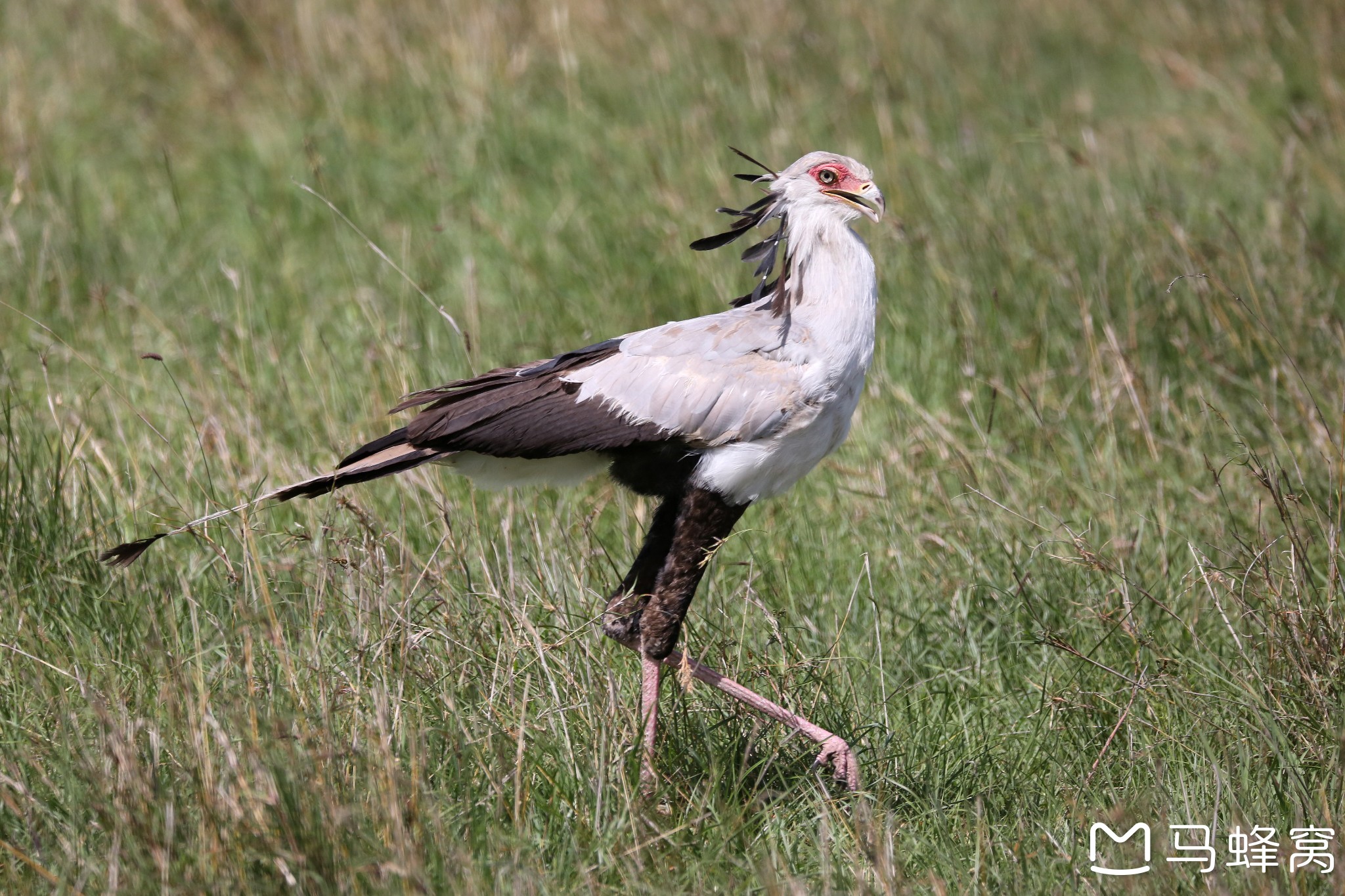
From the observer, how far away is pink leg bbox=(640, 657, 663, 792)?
3248 millimetres

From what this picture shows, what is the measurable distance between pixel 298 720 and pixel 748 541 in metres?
1.96

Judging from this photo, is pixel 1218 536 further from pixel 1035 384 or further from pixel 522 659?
pixel 522 659

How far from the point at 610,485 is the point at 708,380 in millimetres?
1380

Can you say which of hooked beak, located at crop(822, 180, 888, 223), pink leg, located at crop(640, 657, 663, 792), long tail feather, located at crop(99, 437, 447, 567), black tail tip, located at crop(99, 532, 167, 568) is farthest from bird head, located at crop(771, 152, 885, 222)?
black tail tip, located at crop(99, 532, 167, 568)

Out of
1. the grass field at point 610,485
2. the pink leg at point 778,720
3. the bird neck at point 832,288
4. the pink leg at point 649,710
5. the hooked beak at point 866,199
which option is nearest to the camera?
the grass field at point 610,485

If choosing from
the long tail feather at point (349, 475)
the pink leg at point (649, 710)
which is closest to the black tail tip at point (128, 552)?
the long tail feather at point (349, 475)

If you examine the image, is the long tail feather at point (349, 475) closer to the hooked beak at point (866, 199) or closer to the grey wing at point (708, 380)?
the grey wing at point (708, 380)

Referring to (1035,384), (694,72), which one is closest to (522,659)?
(1035,384)

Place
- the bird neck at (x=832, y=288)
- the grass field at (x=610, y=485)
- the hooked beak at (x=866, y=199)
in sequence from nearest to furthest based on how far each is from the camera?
the grass field at (x=610, y=485)
the bird neck at (x=832, y=288)
the hooked beak at (x=866, y=199)

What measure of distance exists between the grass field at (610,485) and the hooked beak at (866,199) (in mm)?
954

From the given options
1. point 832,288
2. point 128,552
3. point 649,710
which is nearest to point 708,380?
point 832,288

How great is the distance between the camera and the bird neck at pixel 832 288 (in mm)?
3584

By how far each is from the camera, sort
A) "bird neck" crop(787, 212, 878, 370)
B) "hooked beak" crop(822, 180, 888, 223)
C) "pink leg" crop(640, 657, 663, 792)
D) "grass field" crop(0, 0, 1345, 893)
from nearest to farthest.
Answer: "grass field" crop(0, 0, 1345, 893) → "pink leg" crop(640, 657, 663, 792) → "bird neck" crop(787, 212, 878, 370) → "hooked beak" crop(822, 180, 888, 223)

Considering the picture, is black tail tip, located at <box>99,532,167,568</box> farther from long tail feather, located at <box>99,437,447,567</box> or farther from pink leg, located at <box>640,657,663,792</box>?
pink leg, located at <box>640,657,663,792</box>
